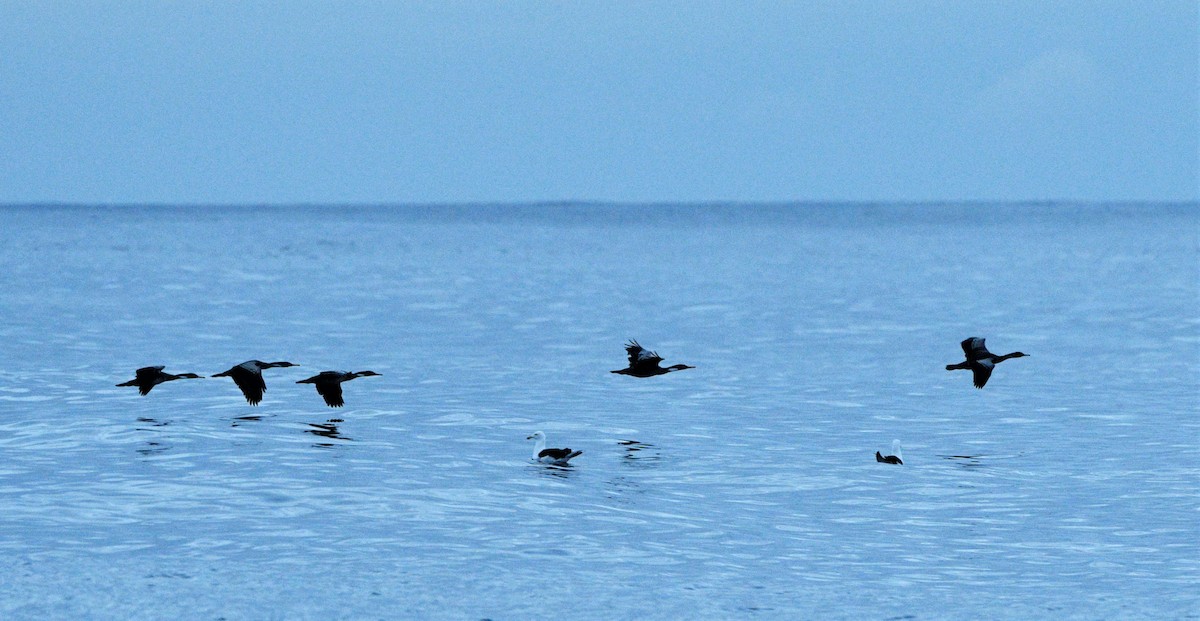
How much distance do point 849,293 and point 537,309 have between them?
12882mm

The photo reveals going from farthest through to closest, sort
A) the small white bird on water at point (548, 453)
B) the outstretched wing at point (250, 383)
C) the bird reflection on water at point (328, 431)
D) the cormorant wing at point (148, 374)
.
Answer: the cormorant wing at point (148, 374)
the outstretched wing at point (250, 383)
the bird reflection on water at point (328, 431)
the small white bird on water at point (548, 453)

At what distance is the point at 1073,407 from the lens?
22000 millimetres

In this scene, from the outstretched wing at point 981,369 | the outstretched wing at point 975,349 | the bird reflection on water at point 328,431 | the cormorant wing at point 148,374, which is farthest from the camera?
the outstretched wing at point 975,349

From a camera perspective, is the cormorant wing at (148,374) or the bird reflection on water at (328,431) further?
the cormorant wing at (148,374)

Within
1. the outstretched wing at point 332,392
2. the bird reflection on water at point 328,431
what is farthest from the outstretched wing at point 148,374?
the bird reflection on water at point 328,431

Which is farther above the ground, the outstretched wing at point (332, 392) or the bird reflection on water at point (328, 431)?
the outstretched wing at point (332, 392)

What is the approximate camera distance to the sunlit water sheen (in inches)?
472

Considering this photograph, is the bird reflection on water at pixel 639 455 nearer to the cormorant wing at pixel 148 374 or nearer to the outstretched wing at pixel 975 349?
the outstretched wing at pixel 975 349

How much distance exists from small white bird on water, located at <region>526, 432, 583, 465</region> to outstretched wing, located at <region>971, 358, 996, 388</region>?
20.3ft

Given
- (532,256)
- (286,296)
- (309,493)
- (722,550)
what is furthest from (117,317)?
(532,256)

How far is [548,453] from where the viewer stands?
17359 millimetres

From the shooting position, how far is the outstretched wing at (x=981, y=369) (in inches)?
816

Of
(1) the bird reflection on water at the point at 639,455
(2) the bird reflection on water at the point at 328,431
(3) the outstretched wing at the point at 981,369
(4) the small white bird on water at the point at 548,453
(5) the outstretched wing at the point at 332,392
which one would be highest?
(3) the outstretched wing at the point at 981,369

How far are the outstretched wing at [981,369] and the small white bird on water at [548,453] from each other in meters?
6.20
